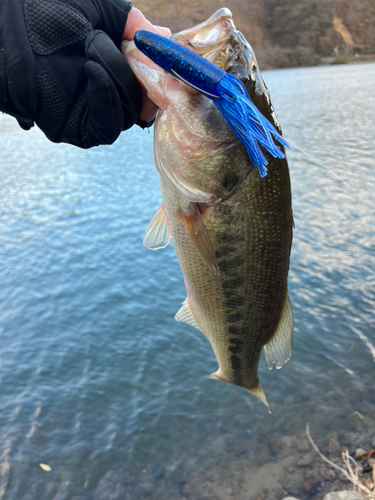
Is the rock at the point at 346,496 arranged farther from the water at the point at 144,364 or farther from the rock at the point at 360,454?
the rock at the point at 360,454

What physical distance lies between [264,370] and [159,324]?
220 centimetres

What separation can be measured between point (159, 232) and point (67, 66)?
1.03 meters

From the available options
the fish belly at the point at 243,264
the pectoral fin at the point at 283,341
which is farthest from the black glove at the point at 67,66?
the pectoral fin at the point at 283,341

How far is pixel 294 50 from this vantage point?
3713 inches

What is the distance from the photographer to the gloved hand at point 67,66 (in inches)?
65.6

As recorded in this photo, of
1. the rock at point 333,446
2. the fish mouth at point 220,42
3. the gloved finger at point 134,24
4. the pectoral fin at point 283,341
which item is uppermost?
the gloved finger at point 134,24

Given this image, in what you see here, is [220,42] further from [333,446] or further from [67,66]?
[333,446]

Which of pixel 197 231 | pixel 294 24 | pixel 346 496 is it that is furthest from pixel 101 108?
pixel 294 24

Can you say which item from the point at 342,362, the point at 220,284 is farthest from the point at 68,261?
the point at 220,284

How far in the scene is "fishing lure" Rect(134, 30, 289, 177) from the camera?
151 centimetres

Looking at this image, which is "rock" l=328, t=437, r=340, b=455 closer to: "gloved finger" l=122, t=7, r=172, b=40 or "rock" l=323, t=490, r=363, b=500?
"rock" l=323, t=490, r=363, b=500

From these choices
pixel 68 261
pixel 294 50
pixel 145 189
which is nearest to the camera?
pixel 68 261

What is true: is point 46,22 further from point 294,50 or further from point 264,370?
point 294,50

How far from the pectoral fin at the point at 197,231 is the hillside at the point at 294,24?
85.5 meters
